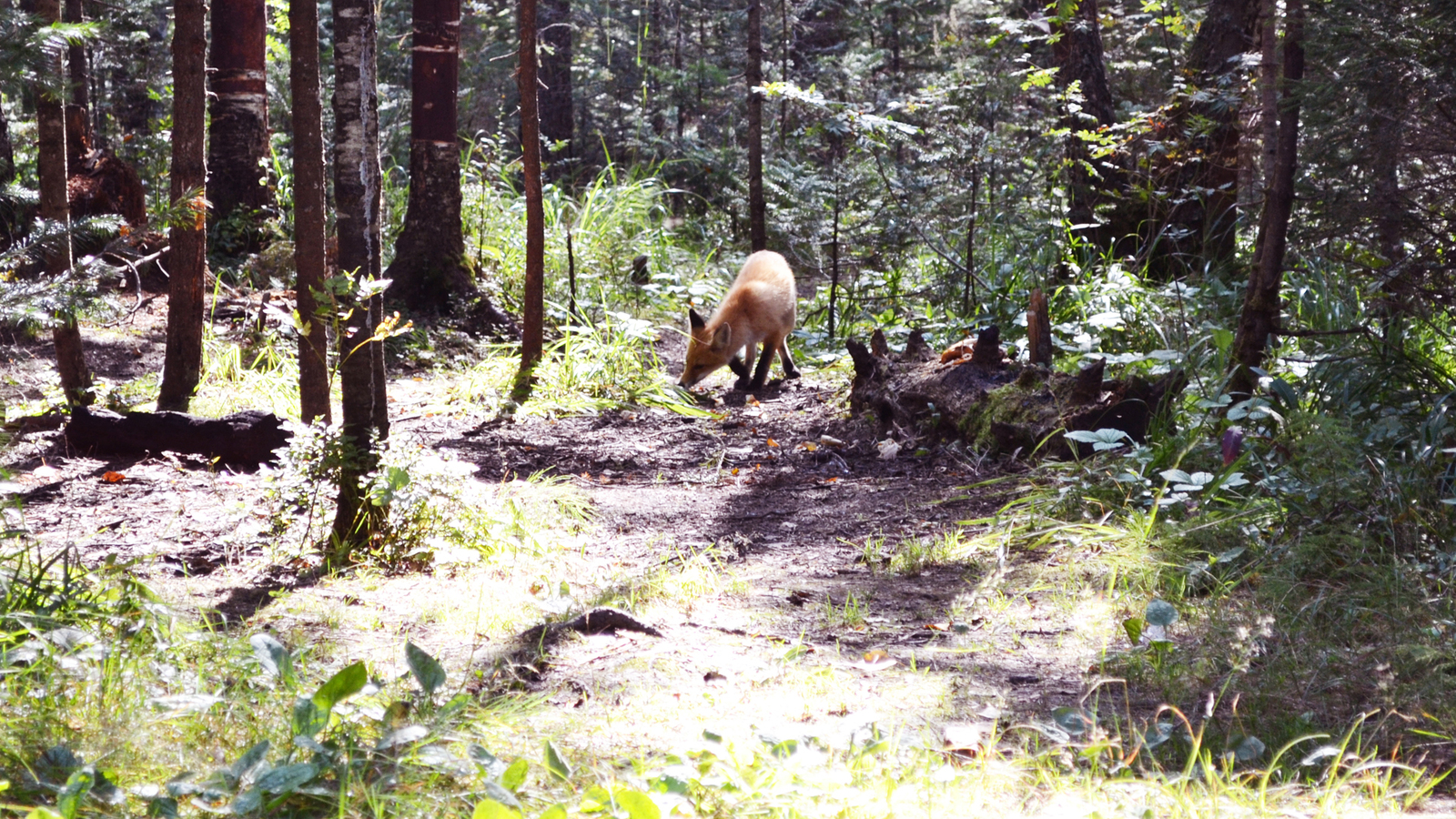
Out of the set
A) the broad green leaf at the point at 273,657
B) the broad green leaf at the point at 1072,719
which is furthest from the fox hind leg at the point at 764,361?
the broad green leaf at the point at 273,657

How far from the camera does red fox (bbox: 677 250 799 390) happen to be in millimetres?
9195

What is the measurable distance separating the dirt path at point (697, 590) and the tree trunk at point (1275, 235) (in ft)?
5.32

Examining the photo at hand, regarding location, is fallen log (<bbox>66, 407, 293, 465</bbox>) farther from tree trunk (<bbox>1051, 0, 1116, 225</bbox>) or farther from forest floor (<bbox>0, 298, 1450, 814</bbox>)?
tree trunk (<bbox>1051, 0, 1116, 225</bbox>)

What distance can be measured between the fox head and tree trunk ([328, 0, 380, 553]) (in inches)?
180

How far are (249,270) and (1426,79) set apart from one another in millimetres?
10275

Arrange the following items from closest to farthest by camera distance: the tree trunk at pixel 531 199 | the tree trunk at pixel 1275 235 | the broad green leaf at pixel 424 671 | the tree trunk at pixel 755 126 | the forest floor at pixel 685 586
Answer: the broad green leaf at pixel 424 671 → the forest floor at pixel 685 586 → the tree trunk at pixel 1275 235 → the tree trunk at pixel 531 199 → the tree trunk at pixel 755 126

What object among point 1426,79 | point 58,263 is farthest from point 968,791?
point 58,263

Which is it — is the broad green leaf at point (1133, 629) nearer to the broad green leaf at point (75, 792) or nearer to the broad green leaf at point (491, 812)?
the broad green leaf at point (491, 812)

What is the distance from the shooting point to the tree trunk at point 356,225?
14.4ft

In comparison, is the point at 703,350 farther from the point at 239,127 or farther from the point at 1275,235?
the point at 239,127


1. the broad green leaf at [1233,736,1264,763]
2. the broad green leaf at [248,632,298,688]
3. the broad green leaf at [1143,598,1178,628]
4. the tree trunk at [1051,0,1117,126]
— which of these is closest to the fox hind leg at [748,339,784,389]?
the tree trunk at [1051,0,1117,126]

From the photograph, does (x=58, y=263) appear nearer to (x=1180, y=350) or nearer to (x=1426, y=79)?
(x=1180, y=350)

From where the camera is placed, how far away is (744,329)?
9.36 m

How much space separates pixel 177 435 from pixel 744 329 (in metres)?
5.01
